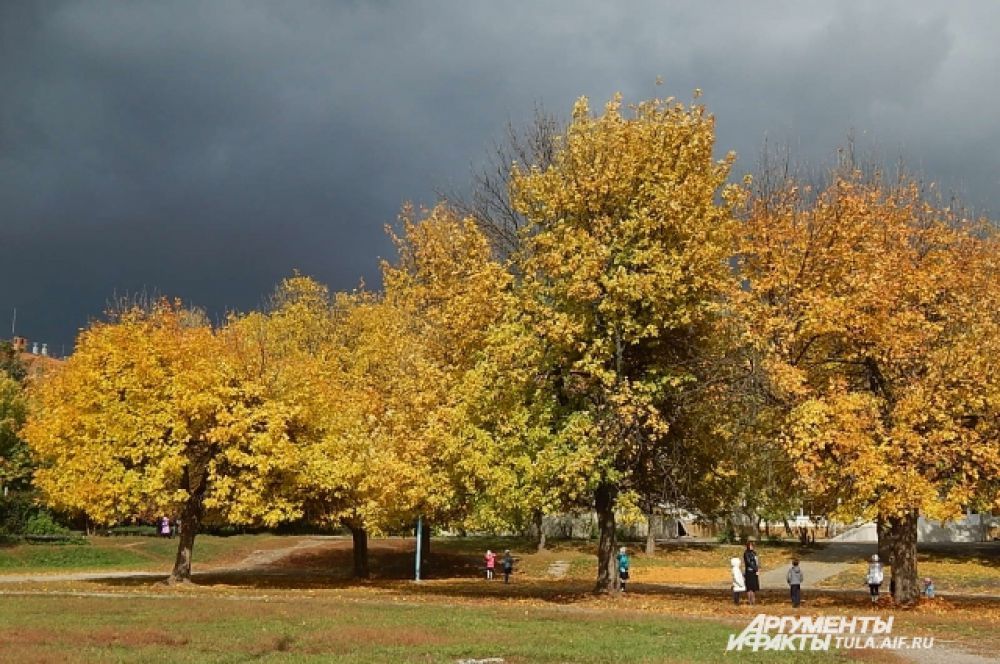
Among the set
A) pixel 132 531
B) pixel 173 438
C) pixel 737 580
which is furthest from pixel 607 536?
pixel 132 531

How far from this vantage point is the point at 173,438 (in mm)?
32156

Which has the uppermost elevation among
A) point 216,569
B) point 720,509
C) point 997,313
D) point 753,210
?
point 753,210

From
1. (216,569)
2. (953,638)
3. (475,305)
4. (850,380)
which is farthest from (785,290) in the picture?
(216,569)

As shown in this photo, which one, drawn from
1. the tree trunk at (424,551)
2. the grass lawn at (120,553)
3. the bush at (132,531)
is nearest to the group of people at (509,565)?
the tree trunk at (424,551)

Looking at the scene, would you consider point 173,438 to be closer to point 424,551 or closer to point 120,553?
point 424,551

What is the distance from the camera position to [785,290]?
1061 inches

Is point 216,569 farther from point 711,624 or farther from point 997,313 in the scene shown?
point 997,313

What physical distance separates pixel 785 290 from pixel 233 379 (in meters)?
19.0

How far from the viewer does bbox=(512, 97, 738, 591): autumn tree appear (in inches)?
1005

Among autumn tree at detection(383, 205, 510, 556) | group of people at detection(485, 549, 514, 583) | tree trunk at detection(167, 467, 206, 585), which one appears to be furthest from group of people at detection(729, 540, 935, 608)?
tree trunk at detection(167, 467, 206, 585)

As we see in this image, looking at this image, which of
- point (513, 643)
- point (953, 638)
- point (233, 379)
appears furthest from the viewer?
point (233, 379)

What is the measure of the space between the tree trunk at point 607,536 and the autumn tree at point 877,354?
17.1 ft

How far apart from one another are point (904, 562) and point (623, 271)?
38.0 ft

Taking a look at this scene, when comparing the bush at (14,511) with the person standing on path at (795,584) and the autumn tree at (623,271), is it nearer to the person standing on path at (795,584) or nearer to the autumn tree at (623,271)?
Result: the autumn tree at (623,271)
